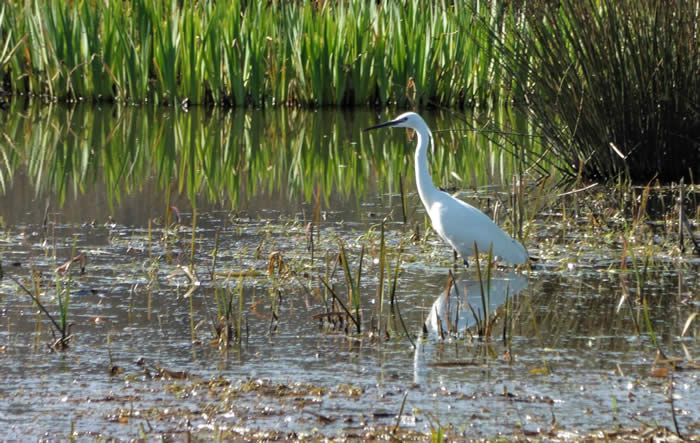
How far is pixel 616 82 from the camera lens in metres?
8.04

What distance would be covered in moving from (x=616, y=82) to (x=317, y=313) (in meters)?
3.93

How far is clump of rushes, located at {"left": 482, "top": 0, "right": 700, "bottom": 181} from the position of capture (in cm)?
774

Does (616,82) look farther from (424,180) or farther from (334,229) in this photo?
(334,229)

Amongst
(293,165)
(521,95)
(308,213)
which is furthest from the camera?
(293,165)

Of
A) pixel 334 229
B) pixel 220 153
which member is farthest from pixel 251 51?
pixel 334 229

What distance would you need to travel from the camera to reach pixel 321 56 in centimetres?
1338

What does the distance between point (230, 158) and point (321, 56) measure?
3.66 meters

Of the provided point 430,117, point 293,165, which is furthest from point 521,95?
point 430,117

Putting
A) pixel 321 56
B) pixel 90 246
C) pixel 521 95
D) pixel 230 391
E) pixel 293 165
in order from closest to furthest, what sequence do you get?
1. pixel 230 391
2. pixel 90 246
3. pixel 521 95
4. pixel 293 165
5. pixel 321 56

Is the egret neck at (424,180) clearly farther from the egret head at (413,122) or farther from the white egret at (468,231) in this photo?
the egret head at (413,122)

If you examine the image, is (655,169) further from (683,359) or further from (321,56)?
(321,56)

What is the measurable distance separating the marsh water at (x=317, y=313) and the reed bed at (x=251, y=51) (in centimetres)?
438

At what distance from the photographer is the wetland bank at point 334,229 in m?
3.78

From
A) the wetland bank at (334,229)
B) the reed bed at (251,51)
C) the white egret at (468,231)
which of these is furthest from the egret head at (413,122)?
the reed bed at (251,51)
